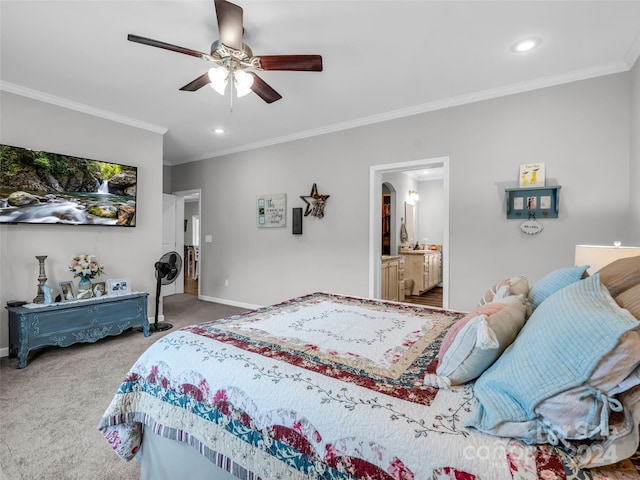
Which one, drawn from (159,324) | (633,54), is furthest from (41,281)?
(633,54)

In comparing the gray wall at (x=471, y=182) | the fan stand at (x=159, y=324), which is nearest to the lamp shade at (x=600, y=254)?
the gray wall at (x=471, y=182)

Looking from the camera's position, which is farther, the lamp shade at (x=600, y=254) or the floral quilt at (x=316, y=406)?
the lamp shade at (x=600, y=254)

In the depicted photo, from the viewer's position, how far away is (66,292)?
325 centimetres

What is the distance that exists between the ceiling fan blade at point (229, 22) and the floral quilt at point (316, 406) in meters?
1.70

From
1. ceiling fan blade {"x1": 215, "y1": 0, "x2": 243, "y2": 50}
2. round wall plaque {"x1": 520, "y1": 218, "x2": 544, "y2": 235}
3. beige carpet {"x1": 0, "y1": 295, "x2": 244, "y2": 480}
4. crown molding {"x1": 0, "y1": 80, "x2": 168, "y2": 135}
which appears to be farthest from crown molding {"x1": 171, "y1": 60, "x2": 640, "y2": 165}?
beige carpet {"x1": 0, "y1": 295, "x2": 244, "y2": 480}

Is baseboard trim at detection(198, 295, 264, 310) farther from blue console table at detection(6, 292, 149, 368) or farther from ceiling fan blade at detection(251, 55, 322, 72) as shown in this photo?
ceiling fan blade at detection(251, 55, 322, 72)

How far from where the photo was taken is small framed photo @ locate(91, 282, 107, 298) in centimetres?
344

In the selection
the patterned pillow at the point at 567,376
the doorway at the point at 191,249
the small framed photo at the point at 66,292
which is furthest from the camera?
the doorway at the point at 191,249

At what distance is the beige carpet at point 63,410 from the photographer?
64.8 inches

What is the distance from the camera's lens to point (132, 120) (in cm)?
389

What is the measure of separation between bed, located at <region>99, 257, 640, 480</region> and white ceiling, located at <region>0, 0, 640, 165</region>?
1844mm

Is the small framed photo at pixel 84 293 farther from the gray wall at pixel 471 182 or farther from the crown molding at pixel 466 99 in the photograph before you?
the crown molding at pixel 466 99

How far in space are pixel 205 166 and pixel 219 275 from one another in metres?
1.98

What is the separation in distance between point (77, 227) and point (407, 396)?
13.0ft
